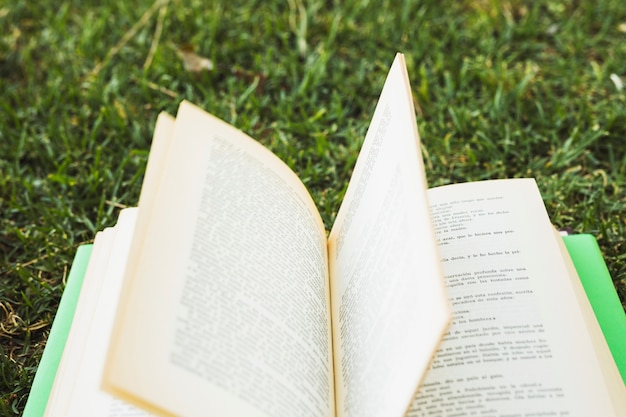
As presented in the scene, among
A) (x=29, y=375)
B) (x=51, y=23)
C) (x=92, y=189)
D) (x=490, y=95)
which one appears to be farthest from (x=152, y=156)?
(x=51, y=23)

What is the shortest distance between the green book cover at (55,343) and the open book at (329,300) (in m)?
0.08

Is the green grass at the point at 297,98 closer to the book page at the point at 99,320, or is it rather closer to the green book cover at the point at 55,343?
the green book cover at the point at 55,343

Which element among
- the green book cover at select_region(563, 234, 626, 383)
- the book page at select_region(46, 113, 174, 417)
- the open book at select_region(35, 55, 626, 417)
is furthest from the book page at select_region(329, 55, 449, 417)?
the green book cover at select_region(563, 234, 626, 383)

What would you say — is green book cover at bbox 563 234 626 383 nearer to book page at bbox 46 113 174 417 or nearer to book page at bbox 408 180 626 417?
book page at bbox 408 180 626 417

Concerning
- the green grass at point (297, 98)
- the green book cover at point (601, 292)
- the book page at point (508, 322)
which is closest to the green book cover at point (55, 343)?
the green grass at point (297, 98)

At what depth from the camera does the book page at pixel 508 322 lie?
91 centimetres

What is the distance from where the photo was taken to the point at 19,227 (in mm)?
1569

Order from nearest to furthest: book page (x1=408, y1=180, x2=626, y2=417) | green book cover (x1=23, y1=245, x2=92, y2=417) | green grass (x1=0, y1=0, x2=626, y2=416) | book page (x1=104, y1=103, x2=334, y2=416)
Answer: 1. book page (x1=104, y1=103, x2=334, y2=416)
2. book page (x1=408, y1=180, x2=626, y2=417)
3. green book cover (x1=23, y1=245, x2=92, y2=417)
4. green grass (x1=0, y1=0, x2=626, y2=416)

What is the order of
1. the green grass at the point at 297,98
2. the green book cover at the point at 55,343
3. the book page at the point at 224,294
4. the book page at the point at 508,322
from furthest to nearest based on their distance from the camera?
1. the green grass at the point at 297,98
2. the green book cover at the point at 55,343
3. the book page at the point at 508,322
4. the book page at the point at 224,294

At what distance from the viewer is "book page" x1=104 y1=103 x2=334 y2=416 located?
2.51 ft

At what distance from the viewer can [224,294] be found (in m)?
0.87

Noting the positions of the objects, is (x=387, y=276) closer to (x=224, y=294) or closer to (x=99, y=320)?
(x=224, y=294)

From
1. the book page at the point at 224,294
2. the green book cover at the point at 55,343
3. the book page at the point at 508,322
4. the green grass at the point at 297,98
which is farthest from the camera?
the green grass at the point at 297,98

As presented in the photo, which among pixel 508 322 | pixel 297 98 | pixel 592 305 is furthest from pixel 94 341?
pixel 297 98
